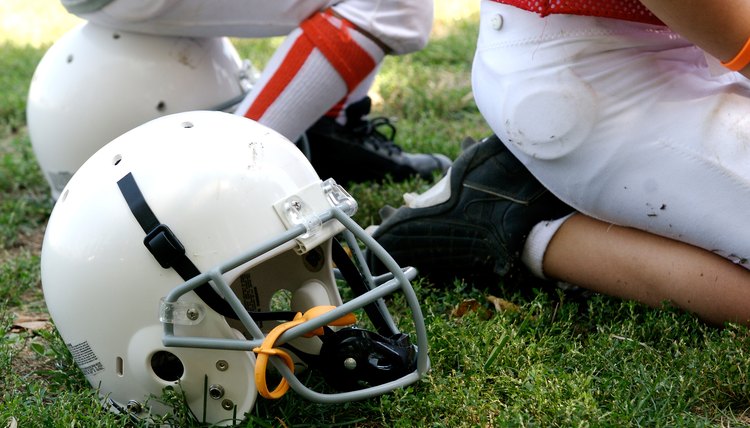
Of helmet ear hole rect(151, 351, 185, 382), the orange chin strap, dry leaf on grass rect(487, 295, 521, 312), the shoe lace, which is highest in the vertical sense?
the orange chin strap

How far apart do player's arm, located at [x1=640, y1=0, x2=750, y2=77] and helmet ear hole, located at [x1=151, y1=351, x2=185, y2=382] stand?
1.02 m

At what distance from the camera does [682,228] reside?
194cm

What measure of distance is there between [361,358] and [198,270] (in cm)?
32

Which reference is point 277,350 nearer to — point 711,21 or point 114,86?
point 711,21

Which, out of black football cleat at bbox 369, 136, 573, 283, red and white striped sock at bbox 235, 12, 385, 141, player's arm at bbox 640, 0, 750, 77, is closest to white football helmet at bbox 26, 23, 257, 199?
red and white striped sock at bbox 235, 12, 385, 141

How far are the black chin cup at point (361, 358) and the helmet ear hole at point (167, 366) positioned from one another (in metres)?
0.24

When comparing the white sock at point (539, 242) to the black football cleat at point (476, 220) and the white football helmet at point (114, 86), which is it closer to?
the black football cleat at point (476, 220)

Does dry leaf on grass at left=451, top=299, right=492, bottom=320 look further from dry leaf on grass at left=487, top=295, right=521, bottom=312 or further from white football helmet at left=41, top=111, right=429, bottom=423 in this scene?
white football helmet at left=41, top=111, right=429, bottom=423

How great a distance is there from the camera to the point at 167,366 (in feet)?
5.63

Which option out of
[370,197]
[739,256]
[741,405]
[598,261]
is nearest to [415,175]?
[370,197]

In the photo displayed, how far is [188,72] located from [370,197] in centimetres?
58

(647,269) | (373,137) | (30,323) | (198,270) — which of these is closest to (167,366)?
(198,270)

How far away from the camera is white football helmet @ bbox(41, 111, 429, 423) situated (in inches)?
62.9

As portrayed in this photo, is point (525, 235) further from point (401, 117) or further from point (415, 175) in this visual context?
point (401, 117)
